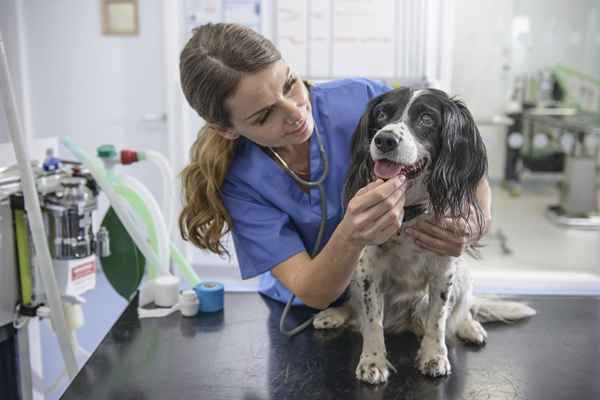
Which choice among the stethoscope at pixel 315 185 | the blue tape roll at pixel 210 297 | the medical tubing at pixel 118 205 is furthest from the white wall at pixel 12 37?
the stethoscope at pixel 315 185

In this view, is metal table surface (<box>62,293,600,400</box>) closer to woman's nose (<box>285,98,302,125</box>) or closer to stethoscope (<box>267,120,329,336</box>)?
stethoscope (<box>267,120,329,336</box>)

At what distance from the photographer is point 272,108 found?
125cm

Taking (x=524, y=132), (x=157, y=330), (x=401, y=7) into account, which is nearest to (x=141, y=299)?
(x=157, y=330)

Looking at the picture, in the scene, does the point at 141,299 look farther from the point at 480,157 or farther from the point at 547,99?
the point at 547,99

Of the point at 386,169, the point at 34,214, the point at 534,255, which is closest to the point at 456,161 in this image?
the point at 386,169

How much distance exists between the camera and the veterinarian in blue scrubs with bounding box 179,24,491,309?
47.1 inches

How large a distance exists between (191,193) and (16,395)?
71 cm

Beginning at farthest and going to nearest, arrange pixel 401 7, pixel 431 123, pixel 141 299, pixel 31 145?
pixel 401 7 → pixel 31 145 → pixel 141 299 → pixel 431 123

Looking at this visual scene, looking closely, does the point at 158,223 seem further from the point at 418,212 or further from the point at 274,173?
the point at 418,212

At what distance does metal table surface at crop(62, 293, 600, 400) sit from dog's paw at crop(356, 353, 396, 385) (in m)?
0.02

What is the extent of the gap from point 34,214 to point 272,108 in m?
0.61

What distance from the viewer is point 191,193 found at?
140cm

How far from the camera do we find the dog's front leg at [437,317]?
122 centimetres

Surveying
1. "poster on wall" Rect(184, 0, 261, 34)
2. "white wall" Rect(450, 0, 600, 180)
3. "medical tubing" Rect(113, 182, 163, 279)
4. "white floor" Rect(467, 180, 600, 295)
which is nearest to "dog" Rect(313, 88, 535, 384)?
"medical tubing" Rect(113, 182, 163, 279)
